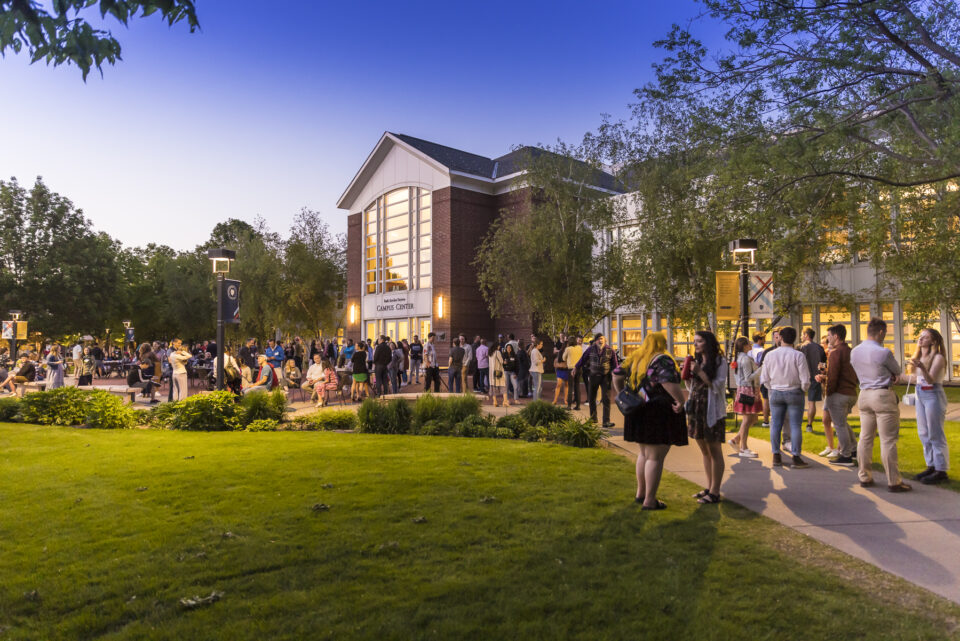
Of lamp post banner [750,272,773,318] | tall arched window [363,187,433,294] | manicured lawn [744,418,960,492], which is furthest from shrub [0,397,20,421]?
tall arched window [363,187,433,294]

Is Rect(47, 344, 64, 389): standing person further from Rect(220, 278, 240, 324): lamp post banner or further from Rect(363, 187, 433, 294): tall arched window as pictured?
Rect(363, 187, 433, 294): tall arched window

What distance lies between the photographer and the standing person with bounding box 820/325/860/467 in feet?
26.8

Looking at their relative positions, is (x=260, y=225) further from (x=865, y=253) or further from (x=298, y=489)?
(x=298, y=489)

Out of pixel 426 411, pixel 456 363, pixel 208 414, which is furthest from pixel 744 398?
pixel 456 363

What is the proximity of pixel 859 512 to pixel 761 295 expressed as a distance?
6.37 metres

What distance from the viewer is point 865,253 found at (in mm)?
20250

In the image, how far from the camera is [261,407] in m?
12.8

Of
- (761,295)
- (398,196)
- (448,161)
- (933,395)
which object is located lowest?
(933,395)

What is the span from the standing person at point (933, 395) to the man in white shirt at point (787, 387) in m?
1.20

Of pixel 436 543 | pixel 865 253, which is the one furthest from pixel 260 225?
pixel 436 543

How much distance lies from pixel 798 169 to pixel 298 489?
9.41 metres

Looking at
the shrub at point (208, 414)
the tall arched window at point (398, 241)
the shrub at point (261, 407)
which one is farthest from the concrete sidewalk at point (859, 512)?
the tall arched window at point (398, 241)

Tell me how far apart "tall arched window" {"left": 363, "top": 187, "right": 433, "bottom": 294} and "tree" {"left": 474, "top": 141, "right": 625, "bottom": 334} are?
10.8 meters

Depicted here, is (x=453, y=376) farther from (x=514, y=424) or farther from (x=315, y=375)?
(x=514, y=424)
